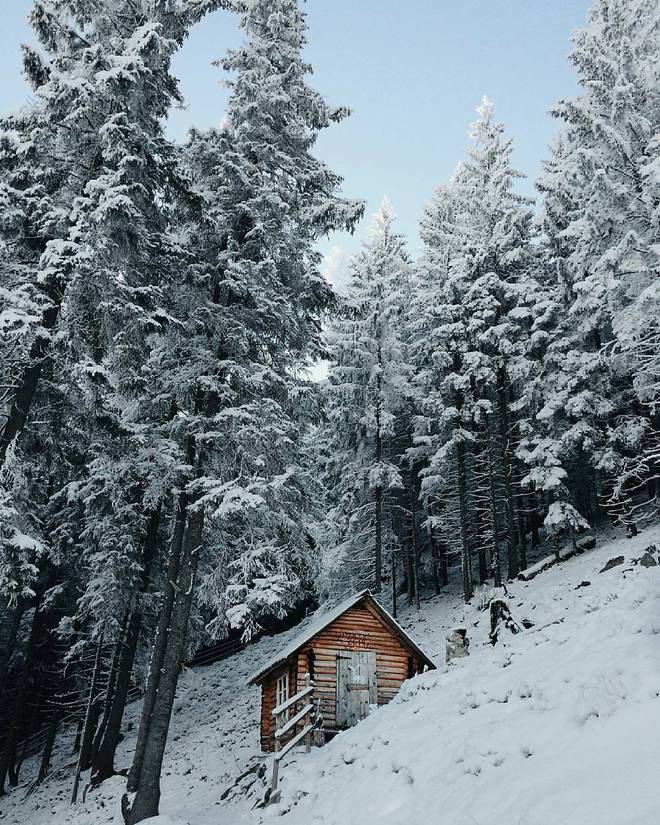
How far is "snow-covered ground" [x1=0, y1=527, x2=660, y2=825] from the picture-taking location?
558 centimetres

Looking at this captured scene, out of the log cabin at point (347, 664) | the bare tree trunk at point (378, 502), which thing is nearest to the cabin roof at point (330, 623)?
the log cabin at point (347, 664)

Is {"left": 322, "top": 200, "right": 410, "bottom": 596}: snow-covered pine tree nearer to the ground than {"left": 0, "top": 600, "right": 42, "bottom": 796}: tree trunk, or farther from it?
farther from it

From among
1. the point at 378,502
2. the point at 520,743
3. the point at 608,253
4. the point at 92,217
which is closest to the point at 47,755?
the point at 378,502

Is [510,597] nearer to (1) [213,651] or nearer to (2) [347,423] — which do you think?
(2) [347,423]

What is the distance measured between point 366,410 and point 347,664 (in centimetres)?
1301

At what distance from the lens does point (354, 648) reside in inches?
758

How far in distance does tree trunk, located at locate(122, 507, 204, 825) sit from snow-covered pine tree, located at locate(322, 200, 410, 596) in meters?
14.5

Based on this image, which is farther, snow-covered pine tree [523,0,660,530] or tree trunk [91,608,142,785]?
tree trunk [91,608,142,785]

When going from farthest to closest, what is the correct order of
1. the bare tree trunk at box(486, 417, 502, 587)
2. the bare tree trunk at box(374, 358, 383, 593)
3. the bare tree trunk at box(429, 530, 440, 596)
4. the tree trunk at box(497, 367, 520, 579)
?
the bare tree trunk at box(429, 530, 440, 596)
the bare tree trunk at box(374, 358, 383, 593)
the tree trunk at box(497, 367, 520, 579)
the bare tree trunk at box(486, 417, 502, 587)

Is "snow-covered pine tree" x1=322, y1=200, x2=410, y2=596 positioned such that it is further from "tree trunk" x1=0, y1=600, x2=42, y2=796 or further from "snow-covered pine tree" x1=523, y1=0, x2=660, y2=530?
"tree trunk" x1=0, y1=600, x2=42, y2=796

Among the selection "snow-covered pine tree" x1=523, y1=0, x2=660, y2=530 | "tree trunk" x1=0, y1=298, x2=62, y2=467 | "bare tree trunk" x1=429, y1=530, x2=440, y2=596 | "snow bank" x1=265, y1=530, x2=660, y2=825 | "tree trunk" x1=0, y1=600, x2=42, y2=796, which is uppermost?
"snow-covered pine tree" x1=523, y1=0, x2=660, y2=530

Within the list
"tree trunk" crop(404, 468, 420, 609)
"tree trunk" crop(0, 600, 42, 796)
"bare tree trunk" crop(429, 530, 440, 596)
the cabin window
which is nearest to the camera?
the cabin window

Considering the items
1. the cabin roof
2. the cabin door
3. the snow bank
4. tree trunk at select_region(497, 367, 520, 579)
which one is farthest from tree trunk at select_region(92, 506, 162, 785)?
tree trunk at select_region(497, 367, 520, 579)

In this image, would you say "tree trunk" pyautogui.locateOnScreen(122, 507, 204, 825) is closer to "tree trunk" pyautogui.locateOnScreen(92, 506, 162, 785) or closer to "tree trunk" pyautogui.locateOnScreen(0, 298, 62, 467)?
"tree trunk" pyautogui.locateOnScreen(0, 298, 62, 467)
